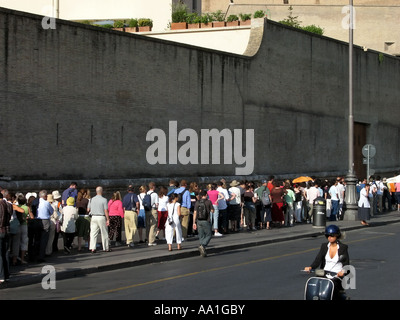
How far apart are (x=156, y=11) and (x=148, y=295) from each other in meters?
36.0

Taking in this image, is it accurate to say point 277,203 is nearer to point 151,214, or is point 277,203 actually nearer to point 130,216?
point 151,214

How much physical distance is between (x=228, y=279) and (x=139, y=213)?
7.57 meters

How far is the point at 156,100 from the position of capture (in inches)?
1230

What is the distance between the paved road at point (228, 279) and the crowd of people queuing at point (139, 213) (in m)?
1.48

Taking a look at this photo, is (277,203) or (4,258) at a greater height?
(277,203)

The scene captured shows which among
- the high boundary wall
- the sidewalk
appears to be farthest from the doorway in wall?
the sidewalk

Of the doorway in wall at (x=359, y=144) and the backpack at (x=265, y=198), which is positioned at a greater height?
the doorway in wall at (x=359, y=144)

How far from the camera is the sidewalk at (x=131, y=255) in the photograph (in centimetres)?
1744

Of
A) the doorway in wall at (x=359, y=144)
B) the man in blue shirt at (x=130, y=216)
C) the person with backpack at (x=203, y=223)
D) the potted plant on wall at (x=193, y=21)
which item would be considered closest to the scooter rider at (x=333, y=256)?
the person with backpack at (x=203, y=223)

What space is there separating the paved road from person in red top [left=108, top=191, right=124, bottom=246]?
8.35 feet

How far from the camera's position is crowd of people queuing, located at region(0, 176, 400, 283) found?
1909 centimetres

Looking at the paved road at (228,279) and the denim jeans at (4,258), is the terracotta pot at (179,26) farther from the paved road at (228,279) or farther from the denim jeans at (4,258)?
the denim jeans at (4,258)

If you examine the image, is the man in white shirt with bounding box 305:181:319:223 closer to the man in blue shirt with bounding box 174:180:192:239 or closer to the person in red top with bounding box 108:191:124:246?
the man in blue shirt with bounding box 174:180:192:239

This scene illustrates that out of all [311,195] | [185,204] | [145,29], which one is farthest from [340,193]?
[145,29]
